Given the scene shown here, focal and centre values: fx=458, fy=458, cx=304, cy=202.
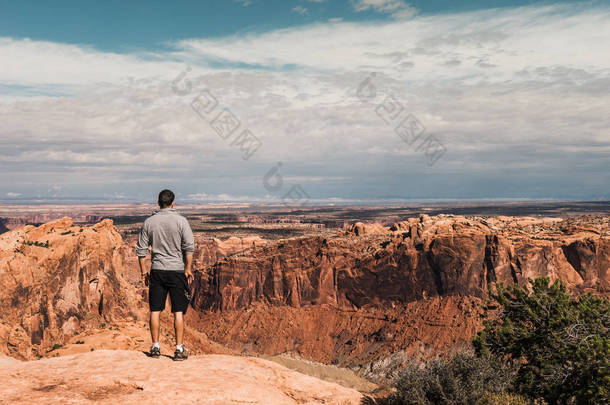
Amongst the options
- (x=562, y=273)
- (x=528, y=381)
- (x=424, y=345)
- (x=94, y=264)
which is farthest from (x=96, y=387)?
(x=562, y=273)

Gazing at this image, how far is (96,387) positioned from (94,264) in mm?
34424

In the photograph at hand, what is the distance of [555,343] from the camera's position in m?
22.1

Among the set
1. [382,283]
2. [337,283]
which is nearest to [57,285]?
[337,283]

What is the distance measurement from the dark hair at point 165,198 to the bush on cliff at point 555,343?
603 inches

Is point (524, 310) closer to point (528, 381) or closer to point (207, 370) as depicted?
point (528, 381)

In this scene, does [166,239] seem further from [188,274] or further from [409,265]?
[409,265]

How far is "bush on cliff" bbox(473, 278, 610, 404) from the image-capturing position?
57.0 ft

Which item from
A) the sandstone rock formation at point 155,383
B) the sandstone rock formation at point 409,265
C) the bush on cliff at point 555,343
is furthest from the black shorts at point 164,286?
the sandstone rock formation at point 409,265

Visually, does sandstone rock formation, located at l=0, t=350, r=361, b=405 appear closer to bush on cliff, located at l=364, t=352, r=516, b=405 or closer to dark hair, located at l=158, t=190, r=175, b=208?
bush on cliff, located at l=364, t=352, r=516, b=405

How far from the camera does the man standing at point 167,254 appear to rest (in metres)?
11.2

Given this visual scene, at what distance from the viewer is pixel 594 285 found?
68.4 meters

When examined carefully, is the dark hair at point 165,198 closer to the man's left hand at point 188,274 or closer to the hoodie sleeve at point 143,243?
the hoodie sleeve at point 143,243

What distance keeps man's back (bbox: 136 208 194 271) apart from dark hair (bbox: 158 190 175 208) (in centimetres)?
24

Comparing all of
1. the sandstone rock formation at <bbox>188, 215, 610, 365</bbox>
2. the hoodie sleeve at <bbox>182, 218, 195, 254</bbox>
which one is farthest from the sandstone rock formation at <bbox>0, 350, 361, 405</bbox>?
the sandstone rock formation at <bbox>188, 215, 610, 365</bbox>
